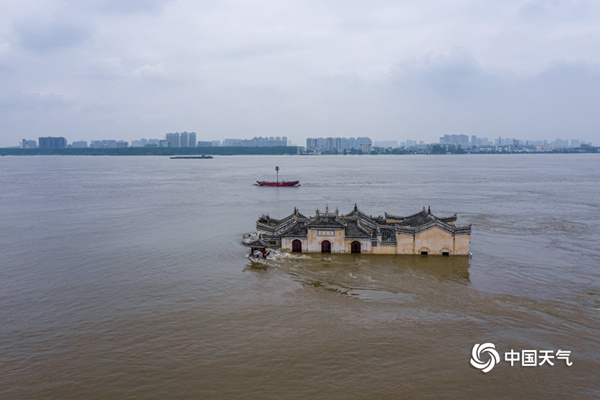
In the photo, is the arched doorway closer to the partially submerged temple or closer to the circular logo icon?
the partially submerged temple

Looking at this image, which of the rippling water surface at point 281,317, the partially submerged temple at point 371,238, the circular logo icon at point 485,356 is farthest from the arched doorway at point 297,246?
the circular logo icon at point 485,356

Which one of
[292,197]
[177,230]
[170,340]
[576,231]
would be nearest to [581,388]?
[170,340]

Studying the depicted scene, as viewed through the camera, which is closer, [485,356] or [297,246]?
[485,356]

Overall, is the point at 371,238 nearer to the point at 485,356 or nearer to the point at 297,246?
the point at 297,246

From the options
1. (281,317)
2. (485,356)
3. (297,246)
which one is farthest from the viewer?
(297,246)

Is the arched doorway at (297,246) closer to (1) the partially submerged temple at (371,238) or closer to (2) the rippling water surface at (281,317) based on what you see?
(1) the partially submerged temple at (371,238)

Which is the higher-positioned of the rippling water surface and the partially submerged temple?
the partially submerged temple

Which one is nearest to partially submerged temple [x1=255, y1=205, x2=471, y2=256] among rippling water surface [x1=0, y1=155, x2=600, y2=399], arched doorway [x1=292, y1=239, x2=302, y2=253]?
arched doorway [x1=292, y1=239, x2=302, y2=253]

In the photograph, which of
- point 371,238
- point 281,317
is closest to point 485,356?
point 281,317
